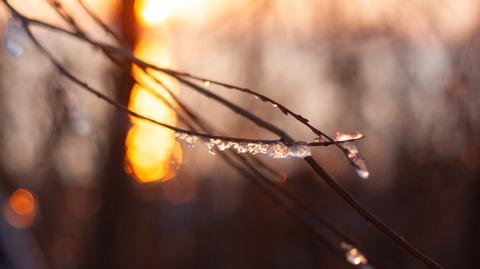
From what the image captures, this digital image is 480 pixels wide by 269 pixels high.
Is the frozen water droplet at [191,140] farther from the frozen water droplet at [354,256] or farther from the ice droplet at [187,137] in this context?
the frozen water droplet at [354,256]

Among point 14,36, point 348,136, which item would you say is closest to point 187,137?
point 348,136

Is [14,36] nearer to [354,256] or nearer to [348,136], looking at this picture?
[348,136]

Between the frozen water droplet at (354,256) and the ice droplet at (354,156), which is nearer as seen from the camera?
the ice droplet at (354,156)

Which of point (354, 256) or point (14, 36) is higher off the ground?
point (14, 36)

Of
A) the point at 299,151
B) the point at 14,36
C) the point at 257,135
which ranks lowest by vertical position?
the point at 299,151

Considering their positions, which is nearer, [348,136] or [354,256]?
[348,136]

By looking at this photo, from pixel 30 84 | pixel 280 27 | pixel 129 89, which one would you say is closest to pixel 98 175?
pixel 30 84

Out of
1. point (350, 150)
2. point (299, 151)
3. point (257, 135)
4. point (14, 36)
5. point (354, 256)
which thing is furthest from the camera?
point (257, 135)

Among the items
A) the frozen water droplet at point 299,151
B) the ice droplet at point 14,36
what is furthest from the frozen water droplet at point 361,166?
the ice droplet at point 14,36

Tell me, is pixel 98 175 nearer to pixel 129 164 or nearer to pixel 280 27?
pixel 280 27
